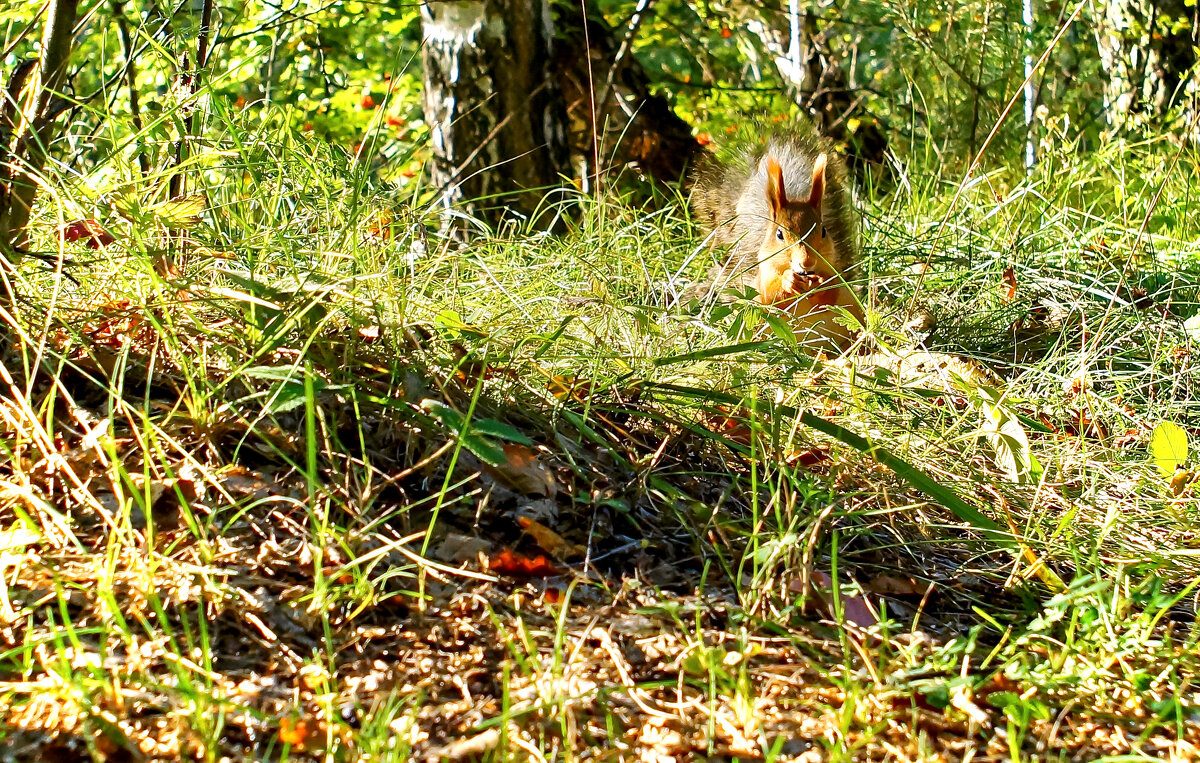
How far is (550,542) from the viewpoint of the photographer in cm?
171

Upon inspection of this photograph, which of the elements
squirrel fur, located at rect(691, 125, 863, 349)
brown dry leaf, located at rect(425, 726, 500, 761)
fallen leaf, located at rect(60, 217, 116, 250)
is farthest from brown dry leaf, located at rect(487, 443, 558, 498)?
squirrel fur, located at rect(691, 125, 863, 349)

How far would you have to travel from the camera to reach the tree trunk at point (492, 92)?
13.9ft

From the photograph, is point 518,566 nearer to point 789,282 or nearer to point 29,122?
point 29,122

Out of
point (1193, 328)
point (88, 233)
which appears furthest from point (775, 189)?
point (88, 233)

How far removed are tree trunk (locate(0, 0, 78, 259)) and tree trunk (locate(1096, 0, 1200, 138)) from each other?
464cm

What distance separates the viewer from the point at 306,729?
123cm

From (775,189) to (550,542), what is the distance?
2059 millimetres

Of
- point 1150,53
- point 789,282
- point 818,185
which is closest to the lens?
point 789,282

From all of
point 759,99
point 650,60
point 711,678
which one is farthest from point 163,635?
point 650,60

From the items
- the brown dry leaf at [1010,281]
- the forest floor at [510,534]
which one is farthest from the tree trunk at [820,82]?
the forest floor at [510,534]

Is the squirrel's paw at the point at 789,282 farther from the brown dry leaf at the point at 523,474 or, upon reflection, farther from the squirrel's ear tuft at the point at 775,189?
the brown dry leaf at the point at 523,474

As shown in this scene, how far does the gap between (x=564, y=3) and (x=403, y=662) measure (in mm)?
3727

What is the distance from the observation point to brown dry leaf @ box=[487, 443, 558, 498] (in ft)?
5.92

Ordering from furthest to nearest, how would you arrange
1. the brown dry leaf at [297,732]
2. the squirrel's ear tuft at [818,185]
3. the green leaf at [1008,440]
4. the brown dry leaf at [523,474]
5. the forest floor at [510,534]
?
Result: 1. the squirrel's ear tuft at [818,185]
2. the green leaf at [1008,440]
3. the brown dry leaf at [523,474]
4. the forest floor at [510,534]
5. the brown dry leaf at [297,732]
